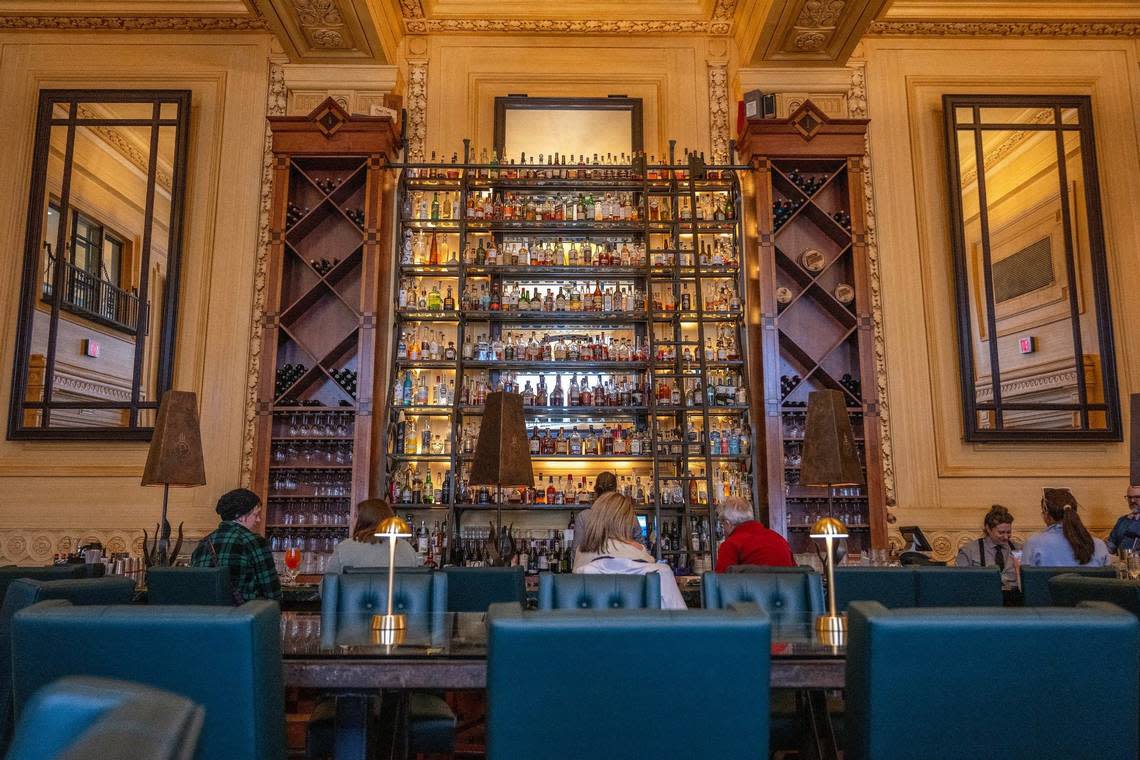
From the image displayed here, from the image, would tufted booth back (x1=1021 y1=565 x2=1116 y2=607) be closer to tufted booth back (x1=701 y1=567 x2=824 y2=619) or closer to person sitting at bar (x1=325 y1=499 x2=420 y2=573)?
tufted booth back (x1=701 y1=567 x2=824 y2=619)

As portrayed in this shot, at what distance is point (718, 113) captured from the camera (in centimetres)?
698

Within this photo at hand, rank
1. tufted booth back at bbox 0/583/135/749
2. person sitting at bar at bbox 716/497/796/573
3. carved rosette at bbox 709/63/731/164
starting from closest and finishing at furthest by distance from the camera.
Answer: tufted booth back at bbox 0/583/135/749 → person sitting at bar at bbox 716/497/796/573 → carved rosette at bbox 709/63/731/164

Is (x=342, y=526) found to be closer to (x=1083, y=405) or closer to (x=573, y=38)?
(x=573, y=38)

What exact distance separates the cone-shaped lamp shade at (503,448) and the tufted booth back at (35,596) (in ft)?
6.85

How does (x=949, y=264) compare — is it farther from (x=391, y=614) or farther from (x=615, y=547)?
(x=391, y=614)

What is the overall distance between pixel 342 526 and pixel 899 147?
5.11m

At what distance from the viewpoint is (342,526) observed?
600 centimetres

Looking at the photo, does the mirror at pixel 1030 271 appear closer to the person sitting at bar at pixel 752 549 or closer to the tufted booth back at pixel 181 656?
the person sitting at bar at pixel 752 549

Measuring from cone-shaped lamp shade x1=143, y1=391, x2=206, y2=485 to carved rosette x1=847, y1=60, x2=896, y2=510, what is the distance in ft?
14.5

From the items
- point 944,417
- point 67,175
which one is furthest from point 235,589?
point 944,417

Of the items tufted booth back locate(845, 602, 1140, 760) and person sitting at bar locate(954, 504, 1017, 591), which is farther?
person sitting at bar locate(954, 504, 1017, 591)

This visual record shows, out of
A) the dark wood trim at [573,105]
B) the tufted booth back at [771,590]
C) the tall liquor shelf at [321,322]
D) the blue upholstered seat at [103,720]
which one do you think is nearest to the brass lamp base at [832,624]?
the tufted booth back at [771,590]

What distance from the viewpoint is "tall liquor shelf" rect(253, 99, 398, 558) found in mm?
6086

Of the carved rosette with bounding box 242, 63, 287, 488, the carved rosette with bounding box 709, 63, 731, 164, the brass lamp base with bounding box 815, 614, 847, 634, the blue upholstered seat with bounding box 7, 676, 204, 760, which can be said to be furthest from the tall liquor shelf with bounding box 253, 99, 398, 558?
the blue upholstered seat with bounding box 7, 676, 204, 760
